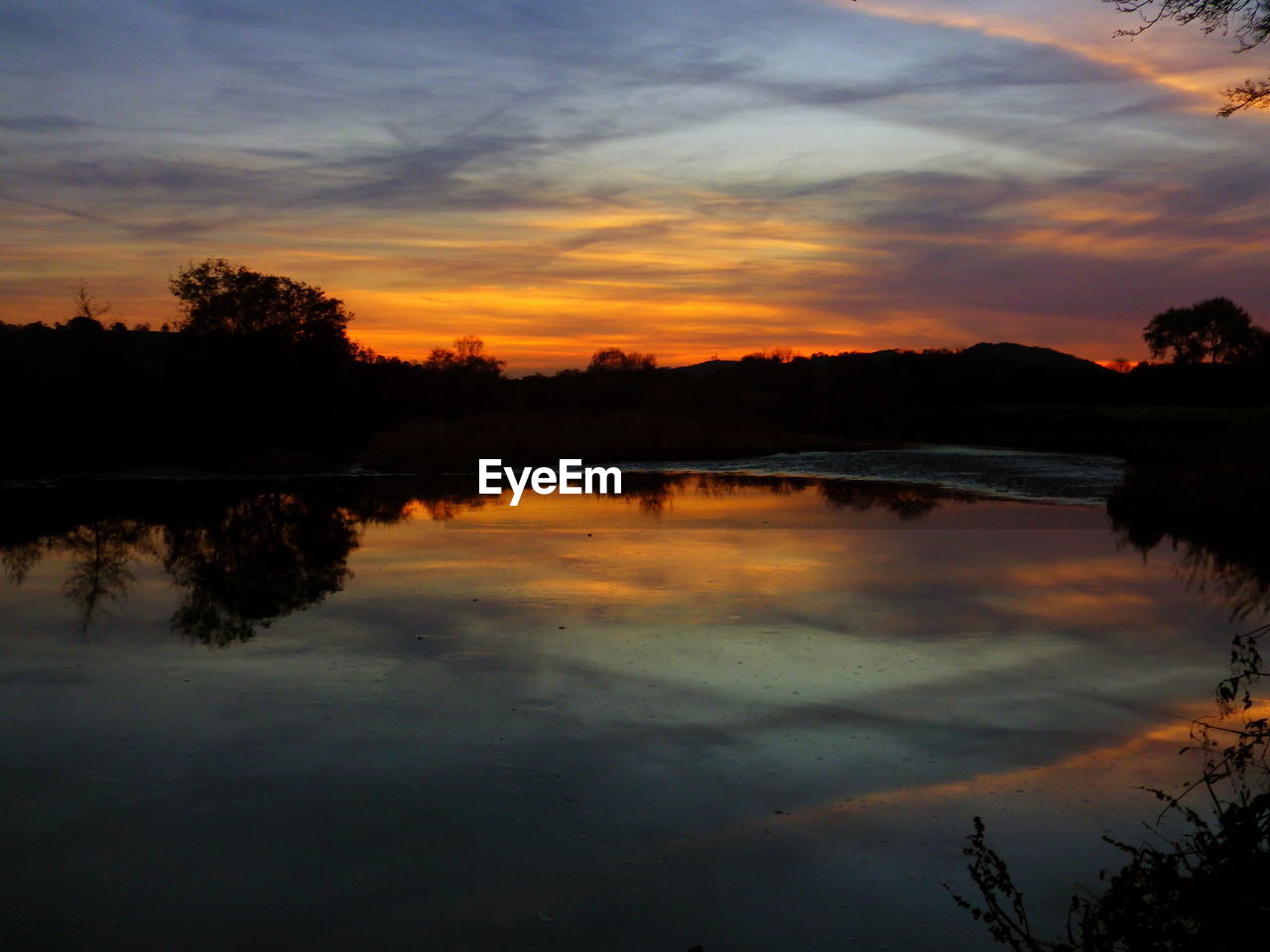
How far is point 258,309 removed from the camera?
49.0m

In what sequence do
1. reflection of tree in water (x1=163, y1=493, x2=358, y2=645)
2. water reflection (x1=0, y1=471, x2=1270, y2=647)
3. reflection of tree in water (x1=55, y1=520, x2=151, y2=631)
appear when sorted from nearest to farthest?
1. reflection of tree in water (x1=163, y1=493, x2=358, y2=645)
2. reflection of tree in water (x1=55, y1=520, x2=151, y2=631)
3. water reflection (x1=0, y1=471, x2=1270, y2=647)

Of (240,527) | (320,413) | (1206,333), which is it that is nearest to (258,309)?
(320,413)

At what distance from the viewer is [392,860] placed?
17.6ft

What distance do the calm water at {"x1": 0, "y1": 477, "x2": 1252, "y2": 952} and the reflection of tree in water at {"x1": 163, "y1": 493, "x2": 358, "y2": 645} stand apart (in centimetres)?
12

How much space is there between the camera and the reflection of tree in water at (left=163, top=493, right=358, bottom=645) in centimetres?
1170

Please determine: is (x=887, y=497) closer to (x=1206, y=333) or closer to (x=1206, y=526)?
(x=1206, y=526)

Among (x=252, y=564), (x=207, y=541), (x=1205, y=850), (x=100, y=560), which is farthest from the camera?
(x=207, y=541)

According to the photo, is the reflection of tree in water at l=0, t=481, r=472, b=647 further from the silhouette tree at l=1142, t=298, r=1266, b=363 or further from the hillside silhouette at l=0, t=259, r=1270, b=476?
the silhouette tree at l=1142, t=298, r=1266, b=363

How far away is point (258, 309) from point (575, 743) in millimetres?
46351

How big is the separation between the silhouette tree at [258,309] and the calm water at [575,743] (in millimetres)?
35435

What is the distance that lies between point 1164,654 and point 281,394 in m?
43.2

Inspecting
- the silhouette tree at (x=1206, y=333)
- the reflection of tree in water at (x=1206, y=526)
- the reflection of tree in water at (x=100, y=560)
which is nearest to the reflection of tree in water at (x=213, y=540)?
the reflection of tree in water at (x=100, y=560)

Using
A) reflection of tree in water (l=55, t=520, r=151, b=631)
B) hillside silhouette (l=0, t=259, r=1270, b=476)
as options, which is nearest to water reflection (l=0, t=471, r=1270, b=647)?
reflection of tree in water (l=55, t=520, r=151, b=631)

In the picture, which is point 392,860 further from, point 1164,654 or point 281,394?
point 281,394
